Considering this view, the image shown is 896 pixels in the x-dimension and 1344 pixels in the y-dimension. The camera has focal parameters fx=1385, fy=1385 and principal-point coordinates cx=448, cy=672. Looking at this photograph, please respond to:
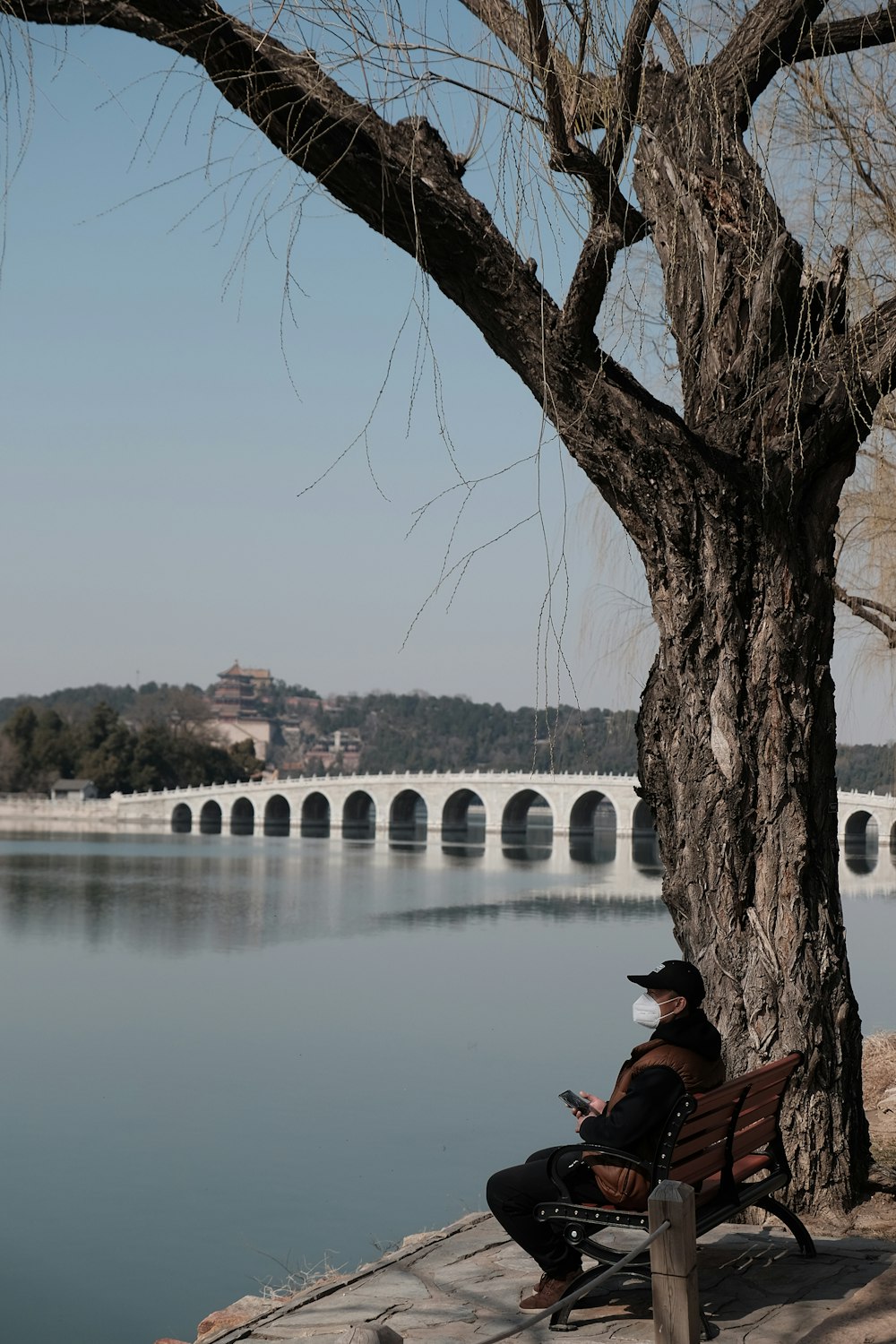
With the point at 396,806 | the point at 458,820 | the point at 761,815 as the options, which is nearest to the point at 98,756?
the point at 396,806

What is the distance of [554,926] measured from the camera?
83.6 feet

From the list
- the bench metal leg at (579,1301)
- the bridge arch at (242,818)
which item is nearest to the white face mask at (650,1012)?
the bench metal leg at (579,1301)

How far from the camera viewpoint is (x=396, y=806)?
73812 millimetres

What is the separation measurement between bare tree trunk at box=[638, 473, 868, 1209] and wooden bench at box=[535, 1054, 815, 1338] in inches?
23.8

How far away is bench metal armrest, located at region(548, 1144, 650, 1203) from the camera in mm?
3299

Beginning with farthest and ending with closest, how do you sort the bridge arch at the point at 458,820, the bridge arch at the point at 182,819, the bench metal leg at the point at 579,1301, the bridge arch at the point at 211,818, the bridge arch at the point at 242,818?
the bridge arch at the point at 242,818 < the bridge arch at the point at 211,818 < the bridge arch at the point at 182,819 < the bridge arch at the point at 458,820 < the bench metal leg at the point at 579,1301

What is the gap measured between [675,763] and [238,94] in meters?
2.52

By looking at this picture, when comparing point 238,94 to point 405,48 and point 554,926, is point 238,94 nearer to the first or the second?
point 405,48

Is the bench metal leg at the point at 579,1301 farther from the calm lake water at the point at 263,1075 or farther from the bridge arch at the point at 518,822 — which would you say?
the bridge arch at the point at 518,822

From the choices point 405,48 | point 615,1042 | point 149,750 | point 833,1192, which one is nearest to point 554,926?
point 615,1042

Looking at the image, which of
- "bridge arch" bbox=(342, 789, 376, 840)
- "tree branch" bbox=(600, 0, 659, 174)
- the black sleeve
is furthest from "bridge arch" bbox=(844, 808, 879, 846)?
the black sleeve

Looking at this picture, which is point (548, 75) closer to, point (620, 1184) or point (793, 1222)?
point (620, 1184)

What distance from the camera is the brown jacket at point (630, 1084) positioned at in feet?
11.0

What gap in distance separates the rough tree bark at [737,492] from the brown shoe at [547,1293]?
1.20m
